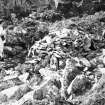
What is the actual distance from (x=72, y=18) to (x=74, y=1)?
1.62 meters

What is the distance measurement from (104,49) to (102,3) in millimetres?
4756

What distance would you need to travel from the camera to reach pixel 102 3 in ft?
57.4

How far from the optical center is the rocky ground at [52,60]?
1159 centimetres

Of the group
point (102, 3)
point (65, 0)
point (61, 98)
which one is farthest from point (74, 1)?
point (61, 98)

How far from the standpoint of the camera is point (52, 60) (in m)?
13.2

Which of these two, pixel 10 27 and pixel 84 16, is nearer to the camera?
pixel 10 27

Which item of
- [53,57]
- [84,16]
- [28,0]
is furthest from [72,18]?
[53,57]

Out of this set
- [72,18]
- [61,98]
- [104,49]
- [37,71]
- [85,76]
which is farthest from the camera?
[72,18]

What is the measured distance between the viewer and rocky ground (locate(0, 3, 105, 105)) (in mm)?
11594

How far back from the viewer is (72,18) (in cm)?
1709

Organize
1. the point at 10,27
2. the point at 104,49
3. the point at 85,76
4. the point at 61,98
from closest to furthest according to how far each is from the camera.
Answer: the point at 61,98 → the point at 85,76 → the point at 104,49 → the point at 10,27

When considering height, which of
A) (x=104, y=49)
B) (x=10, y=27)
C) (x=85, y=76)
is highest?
(x=10, y=27)

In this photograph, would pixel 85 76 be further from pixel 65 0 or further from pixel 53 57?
pixel 65 0

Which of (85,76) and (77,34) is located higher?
(77,34)
